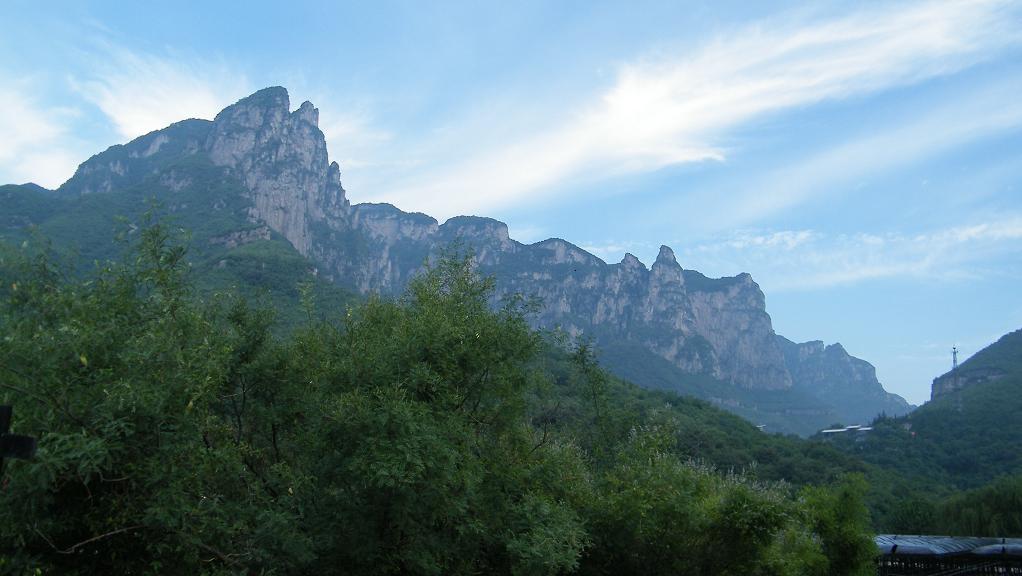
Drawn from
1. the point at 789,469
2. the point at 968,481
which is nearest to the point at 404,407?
the point at 789,469

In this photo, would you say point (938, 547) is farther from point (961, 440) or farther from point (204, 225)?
point (204, 225)

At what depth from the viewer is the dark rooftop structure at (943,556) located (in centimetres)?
2898

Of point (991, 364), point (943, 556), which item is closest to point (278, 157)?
point (943, 556)

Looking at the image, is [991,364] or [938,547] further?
[991,364]

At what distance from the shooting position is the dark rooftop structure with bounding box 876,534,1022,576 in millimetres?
28984

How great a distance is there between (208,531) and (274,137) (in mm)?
164043

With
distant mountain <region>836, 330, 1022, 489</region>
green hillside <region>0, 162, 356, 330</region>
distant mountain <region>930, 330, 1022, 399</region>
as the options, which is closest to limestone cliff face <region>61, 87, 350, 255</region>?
green hillside <region>0, 162, 356, 330</region>

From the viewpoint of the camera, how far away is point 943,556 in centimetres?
3056

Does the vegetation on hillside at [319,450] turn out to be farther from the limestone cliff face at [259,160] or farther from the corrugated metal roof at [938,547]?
the limestone cliff face at [259,160]

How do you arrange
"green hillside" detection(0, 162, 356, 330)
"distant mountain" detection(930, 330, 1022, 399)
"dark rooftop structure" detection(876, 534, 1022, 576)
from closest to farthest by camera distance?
"dark rooftop structure" detection(876, 534, 1022, 576)
"green hillside" detection(0, 162, 356, 330)
"distant mountain" detection(930, 330, 1022, 399)

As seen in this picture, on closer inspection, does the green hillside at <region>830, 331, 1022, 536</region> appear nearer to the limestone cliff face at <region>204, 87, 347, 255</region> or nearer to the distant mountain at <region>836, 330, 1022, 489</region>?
the distant mountain at <region>836, 330, 1022, 489</region>

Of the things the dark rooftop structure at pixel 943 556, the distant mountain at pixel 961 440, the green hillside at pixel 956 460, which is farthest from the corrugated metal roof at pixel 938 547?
the distant mountain at pixel 961 440

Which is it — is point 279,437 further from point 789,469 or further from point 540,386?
point 789,469

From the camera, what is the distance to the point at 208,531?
8500 millimetres
